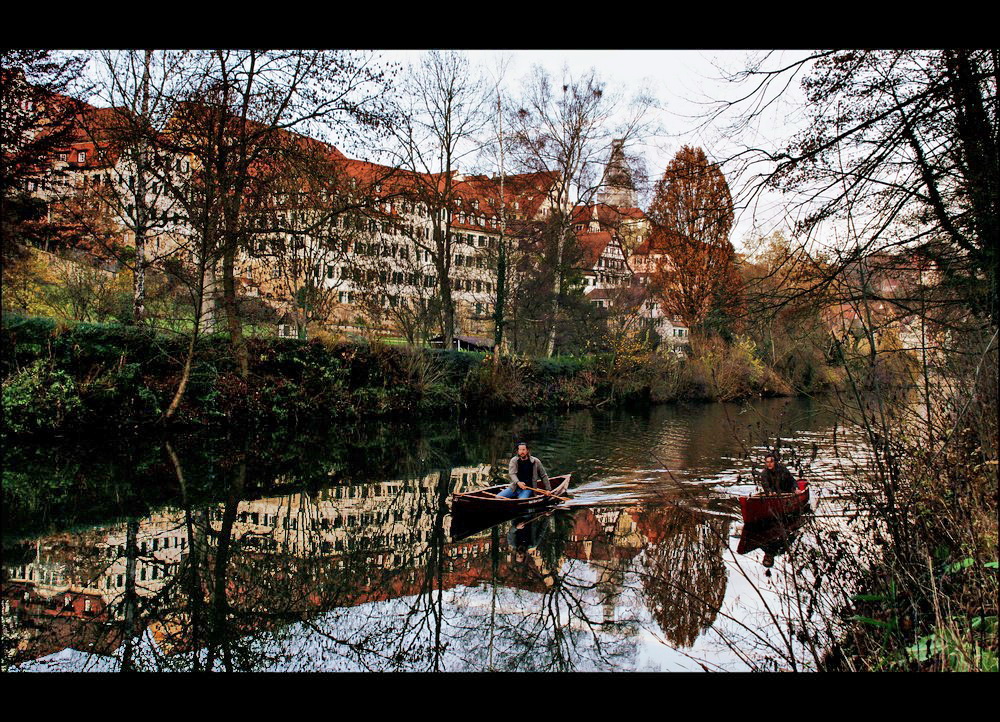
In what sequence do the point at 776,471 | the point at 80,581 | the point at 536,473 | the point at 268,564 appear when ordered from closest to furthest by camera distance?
1. the point at 80,581
2. the point at 268,564
3. the point at 776,471
4. the point at 536,473

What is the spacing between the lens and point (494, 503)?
11742mm

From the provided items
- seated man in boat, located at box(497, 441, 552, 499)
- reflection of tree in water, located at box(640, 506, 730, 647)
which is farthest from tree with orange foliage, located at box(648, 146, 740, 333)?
seated man in boat, located at box(497, 441, 552, 499)

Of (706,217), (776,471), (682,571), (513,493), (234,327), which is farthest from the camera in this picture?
(234,327)

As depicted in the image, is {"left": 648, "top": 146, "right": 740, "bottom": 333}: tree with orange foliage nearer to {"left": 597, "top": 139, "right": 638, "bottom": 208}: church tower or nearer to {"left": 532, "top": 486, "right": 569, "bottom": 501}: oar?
{"left": 532, "top": 486, "right": 569, "bottom": 501}: oar

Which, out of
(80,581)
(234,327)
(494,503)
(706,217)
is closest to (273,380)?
(234,327)

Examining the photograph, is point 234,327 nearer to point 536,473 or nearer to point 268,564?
point 536,473

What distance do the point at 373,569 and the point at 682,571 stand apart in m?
3.77

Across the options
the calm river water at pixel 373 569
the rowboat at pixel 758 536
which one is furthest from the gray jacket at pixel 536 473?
the rowboat at pixel 758 536

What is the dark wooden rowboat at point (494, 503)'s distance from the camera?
37.7ft

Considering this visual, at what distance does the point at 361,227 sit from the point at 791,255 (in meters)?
15.6

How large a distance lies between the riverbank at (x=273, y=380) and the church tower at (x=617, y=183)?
705 cm

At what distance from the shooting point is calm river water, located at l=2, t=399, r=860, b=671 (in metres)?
6.56

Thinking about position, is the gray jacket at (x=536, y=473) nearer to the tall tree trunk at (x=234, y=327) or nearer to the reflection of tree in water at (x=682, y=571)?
the reflection of tree in water at (x=682, y=571)

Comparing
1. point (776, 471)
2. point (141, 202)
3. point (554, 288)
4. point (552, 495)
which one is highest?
point (141, 202)
